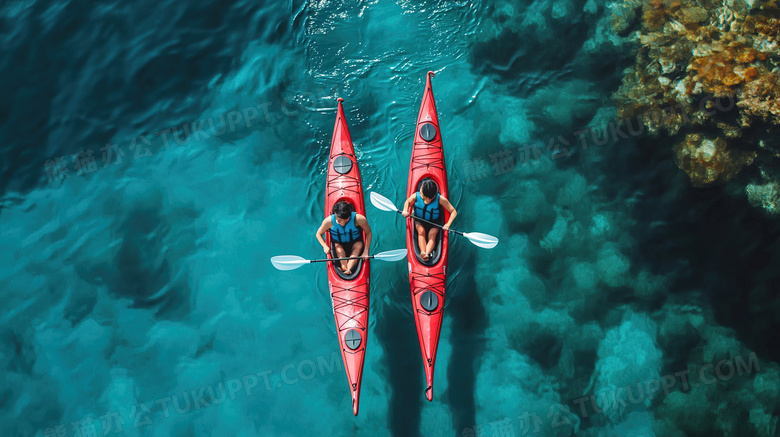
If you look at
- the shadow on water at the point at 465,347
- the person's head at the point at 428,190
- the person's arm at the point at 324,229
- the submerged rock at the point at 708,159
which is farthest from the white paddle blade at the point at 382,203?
the submerged rock at the point at 708,159

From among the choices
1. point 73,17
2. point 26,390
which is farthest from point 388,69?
point 26,390

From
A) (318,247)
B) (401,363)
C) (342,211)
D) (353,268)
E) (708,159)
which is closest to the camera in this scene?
Result: (342,211)

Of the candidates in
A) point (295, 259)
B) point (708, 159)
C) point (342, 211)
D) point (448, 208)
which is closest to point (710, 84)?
point (708, 159)

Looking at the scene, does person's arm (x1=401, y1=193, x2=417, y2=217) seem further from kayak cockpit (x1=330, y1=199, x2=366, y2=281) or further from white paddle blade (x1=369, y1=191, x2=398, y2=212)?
kayak cockpit (x1=330, y1=199, x2=366, y2=281)

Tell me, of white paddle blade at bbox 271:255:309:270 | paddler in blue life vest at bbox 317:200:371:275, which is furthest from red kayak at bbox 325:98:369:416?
white paddle blade at bbox 271:255:309:270

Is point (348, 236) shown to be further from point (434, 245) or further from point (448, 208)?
point (448, 208)

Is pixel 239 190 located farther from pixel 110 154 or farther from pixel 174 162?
pixel 110 154

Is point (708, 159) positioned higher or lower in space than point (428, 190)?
lower

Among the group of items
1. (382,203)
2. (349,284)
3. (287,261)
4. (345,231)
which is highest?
(382,203)
